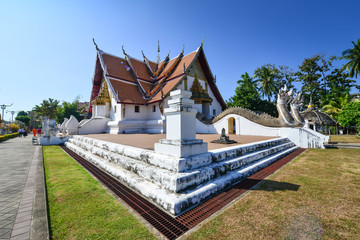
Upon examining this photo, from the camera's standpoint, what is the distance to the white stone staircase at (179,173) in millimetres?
2578

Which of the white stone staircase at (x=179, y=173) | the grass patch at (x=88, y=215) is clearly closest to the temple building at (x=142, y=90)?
the white stone staircase at (x=179, y=173)

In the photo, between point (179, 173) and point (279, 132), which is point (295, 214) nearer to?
point (179, 173)

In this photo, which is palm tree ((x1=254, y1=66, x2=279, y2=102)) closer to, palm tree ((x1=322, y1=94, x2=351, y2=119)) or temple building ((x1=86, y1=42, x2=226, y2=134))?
palm tree ((x1=322, y1=94, x2=351, y2=119))

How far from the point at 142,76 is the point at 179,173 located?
52.4 feet

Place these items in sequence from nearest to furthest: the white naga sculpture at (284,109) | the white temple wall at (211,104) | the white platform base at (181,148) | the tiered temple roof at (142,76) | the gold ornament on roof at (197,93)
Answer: the white platform base at (181,148) → the white naga sculpture at (284,109) → the tiered temple roof at (142,76) → the gold ornament on roof at (197,93) → the white temple wall at (211,104)

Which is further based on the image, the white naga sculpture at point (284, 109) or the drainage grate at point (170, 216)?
the white naga sculpture at point (284, 109)

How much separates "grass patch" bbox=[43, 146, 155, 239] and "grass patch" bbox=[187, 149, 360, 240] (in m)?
0.84

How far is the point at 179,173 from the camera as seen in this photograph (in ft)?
9.19

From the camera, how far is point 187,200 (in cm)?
246

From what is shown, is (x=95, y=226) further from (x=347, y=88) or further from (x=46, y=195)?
(x=347, y=88)

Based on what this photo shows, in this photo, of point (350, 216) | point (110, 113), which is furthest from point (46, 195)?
point (110, 113)

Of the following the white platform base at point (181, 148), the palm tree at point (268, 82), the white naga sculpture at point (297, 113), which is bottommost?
the white platform base at point (181, 148)

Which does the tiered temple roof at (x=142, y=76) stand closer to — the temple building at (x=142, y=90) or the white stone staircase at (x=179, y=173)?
the temple building at (x=142, y=90)

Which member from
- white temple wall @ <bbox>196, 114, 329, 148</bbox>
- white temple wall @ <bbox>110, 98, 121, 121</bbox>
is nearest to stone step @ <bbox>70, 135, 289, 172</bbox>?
white temple wall @ <bbox>196, 114, 329, 148</bbox>
